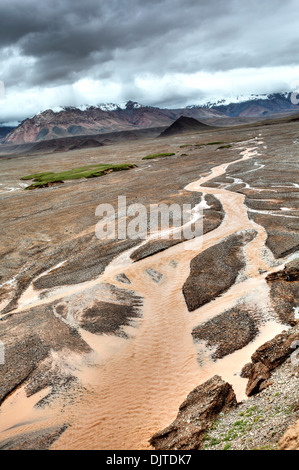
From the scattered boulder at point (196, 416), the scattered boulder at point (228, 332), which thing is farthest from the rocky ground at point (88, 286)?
the scattered boulder at point (196, 416)

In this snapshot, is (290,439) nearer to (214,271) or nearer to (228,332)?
(228,332)

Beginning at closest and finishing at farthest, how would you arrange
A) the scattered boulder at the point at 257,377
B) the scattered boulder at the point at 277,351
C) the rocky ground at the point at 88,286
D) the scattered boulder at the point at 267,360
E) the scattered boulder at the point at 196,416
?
the scattered boulder at the point at 196,416 < the scattered boulder at the point at 257,377 < the scattered boulder at the point at 267,360 < the scattered boulder at the point at 277,351 < the rocky ground at the point at 88,286

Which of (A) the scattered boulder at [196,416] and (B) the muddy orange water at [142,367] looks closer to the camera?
(A) the scattered boulder at [196,416]

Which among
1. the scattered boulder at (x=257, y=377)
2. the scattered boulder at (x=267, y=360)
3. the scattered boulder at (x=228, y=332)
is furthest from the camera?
the scattered boulder at (x=228, y=332)

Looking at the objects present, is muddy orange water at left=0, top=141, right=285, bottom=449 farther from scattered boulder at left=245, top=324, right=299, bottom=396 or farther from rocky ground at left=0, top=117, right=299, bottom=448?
scattered boulder at left=245, top=324, right=299, bottom=396

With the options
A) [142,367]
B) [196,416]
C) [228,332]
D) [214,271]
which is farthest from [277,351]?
[214,271]

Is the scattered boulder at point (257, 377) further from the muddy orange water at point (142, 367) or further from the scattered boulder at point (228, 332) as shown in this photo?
the scattered boulder at point (228, 332)
